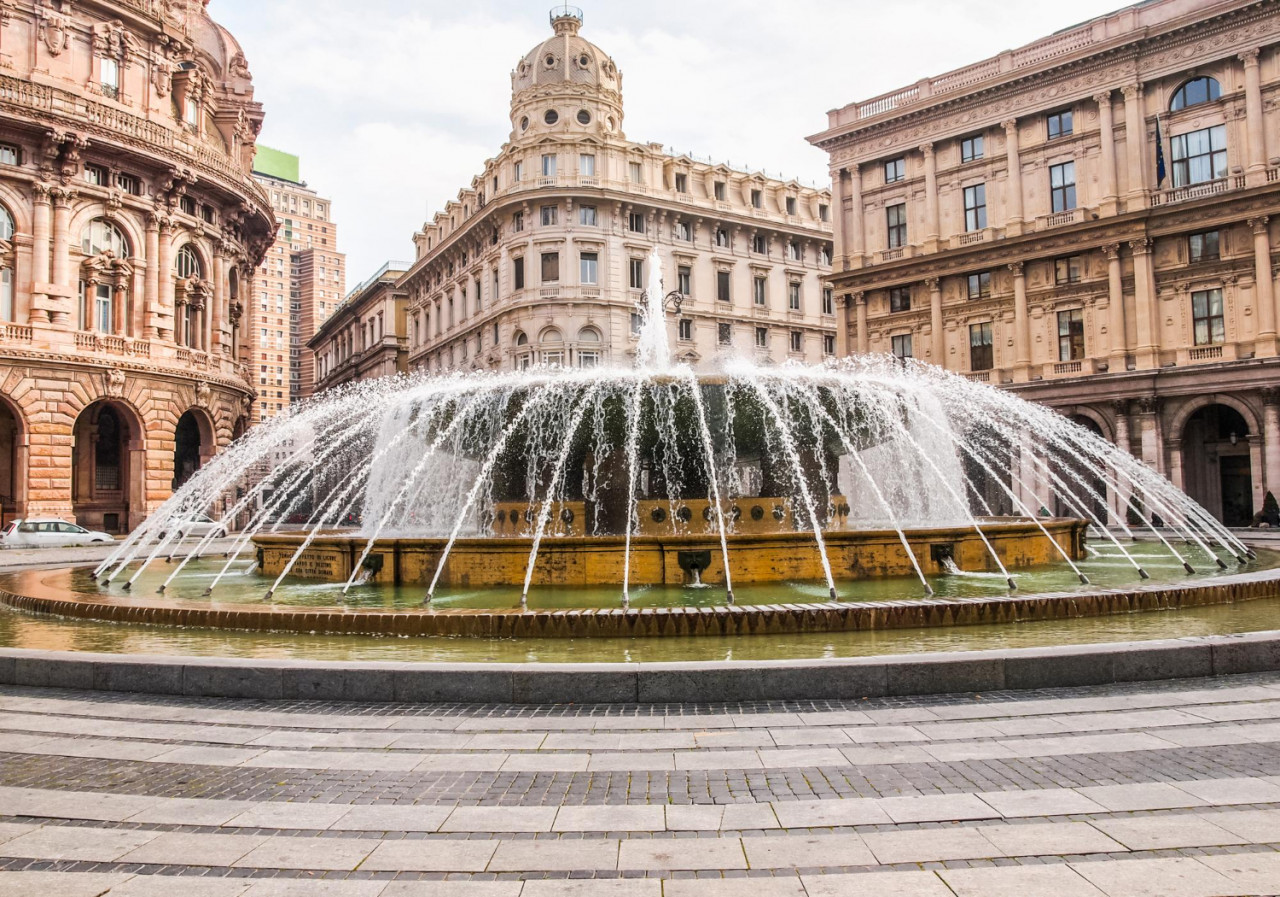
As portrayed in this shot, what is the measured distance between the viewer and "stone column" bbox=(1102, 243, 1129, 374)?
37031 mm

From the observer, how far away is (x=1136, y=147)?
120ft

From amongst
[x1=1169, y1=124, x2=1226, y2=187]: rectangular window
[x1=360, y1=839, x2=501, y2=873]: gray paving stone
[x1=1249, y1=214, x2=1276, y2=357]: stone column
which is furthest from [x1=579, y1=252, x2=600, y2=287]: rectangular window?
[x1=360, y1=839, x2=501, y2=873]: gray paving stone

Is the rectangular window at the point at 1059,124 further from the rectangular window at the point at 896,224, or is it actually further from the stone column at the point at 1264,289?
the stone column at the point at 1264,289

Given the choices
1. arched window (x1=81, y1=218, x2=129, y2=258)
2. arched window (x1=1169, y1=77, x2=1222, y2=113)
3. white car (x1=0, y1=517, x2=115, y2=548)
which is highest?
arched window (x1=1169, y1=77, x2=1222, y2=113)

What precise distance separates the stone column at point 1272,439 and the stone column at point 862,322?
17017 mm

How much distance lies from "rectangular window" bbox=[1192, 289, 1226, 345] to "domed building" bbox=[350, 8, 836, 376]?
2699 cm

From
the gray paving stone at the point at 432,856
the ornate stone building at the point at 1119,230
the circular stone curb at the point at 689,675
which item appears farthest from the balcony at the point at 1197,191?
the gray paving stone at the point at 432,856

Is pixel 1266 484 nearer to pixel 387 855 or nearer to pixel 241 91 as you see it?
pixel 387 855

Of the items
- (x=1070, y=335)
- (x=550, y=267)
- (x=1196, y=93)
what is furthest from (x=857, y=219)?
(x=550, y=267)

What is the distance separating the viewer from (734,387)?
1448 centimetres

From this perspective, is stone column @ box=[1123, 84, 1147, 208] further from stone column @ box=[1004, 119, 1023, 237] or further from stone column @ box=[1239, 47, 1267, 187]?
stone column @ box=[1004, 119, 1023, 237]

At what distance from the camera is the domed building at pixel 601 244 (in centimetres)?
5322

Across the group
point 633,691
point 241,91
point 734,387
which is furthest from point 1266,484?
point 241,91

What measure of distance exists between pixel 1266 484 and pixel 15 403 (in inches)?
1799
